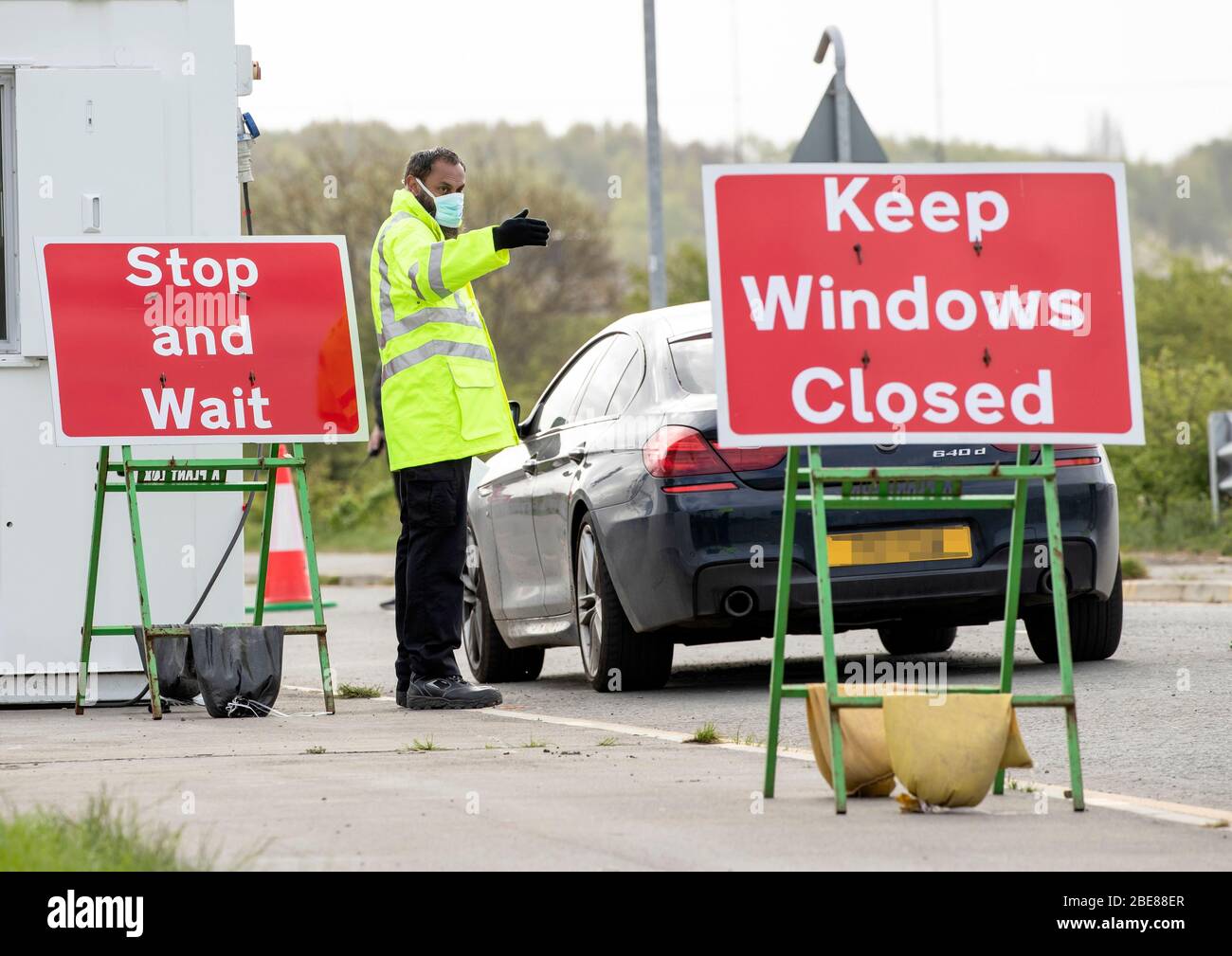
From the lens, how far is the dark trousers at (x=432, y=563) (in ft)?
28.7

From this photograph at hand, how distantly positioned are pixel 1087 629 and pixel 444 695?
288cm

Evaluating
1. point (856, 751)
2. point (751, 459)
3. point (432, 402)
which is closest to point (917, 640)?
point (751, 459)

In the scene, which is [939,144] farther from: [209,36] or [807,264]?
[807,264]

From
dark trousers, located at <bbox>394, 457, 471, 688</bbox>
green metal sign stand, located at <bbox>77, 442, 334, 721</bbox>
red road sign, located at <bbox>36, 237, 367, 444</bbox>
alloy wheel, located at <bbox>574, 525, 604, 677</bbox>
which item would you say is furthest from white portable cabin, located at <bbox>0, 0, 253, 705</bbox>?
alloy wheel, located at <bbox>574, 525, 604, 677</bbox>

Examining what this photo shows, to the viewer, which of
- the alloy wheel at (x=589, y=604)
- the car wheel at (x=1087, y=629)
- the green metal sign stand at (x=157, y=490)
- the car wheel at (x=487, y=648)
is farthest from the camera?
the car wheel at (x=487, y=648)

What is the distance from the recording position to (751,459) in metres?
8.88

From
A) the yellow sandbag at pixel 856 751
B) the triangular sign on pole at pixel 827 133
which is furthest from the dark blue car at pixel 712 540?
the yellow sandbag at pixel 856 751

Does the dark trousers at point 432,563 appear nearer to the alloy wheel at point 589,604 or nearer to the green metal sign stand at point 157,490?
the green metal sign stand at point 157,490

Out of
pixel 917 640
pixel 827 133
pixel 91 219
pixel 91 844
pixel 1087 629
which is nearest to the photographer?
pixel 91 844

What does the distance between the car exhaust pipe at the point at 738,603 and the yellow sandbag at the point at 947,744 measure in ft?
11.0

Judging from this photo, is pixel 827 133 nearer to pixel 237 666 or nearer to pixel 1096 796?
pixel 237 666

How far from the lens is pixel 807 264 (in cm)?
589

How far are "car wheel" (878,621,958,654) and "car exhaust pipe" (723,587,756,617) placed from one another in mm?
2222
